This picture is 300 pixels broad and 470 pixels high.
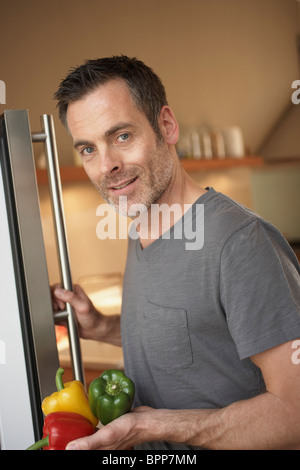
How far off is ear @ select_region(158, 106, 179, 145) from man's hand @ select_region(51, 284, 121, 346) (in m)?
0.41

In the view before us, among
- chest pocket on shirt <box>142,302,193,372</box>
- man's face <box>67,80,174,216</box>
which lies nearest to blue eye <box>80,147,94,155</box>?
man's face <box>67,80,174,216</box>

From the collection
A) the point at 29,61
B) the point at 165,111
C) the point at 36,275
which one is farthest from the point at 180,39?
the point at 36,275

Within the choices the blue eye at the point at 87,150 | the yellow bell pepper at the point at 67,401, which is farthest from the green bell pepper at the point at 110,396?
the blue eye at the point at 87,150

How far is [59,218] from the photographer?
111 cm

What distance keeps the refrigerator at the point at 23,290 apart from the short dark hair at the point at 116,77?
0.07 metres

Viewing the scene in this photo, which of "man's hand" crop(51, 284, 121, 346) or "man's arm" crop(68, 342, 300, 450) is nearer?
"man's arm" crop(68, 342, 300, 450)

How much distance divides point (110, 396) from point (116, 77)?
0.64m

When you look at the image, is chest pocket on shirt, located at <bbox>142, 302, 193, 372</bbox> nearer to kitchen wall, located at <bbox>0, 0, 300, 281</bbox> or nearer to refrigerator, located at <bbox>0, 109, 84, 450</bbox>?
refrigerator, located at <bbox>0, 109, 84, 450</bbox>

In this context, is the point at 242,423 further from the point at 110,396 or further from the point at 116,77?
the point at 116,77

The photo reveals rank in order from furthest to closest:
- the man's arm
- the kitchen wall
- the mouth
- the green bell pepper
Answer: the kitchen wall < the mouth < the green bell pepper < the man's arm

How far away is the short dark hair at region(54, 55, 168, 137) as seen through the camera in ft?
3.57

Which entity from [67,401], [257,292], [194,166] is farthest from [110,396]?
[194,166]

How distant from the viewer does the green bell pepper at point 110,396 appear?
1.00 m

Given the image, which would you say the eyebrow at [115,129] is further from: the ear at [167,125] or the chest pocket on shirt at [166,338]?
the chest pocket on shirt at [166,338]
